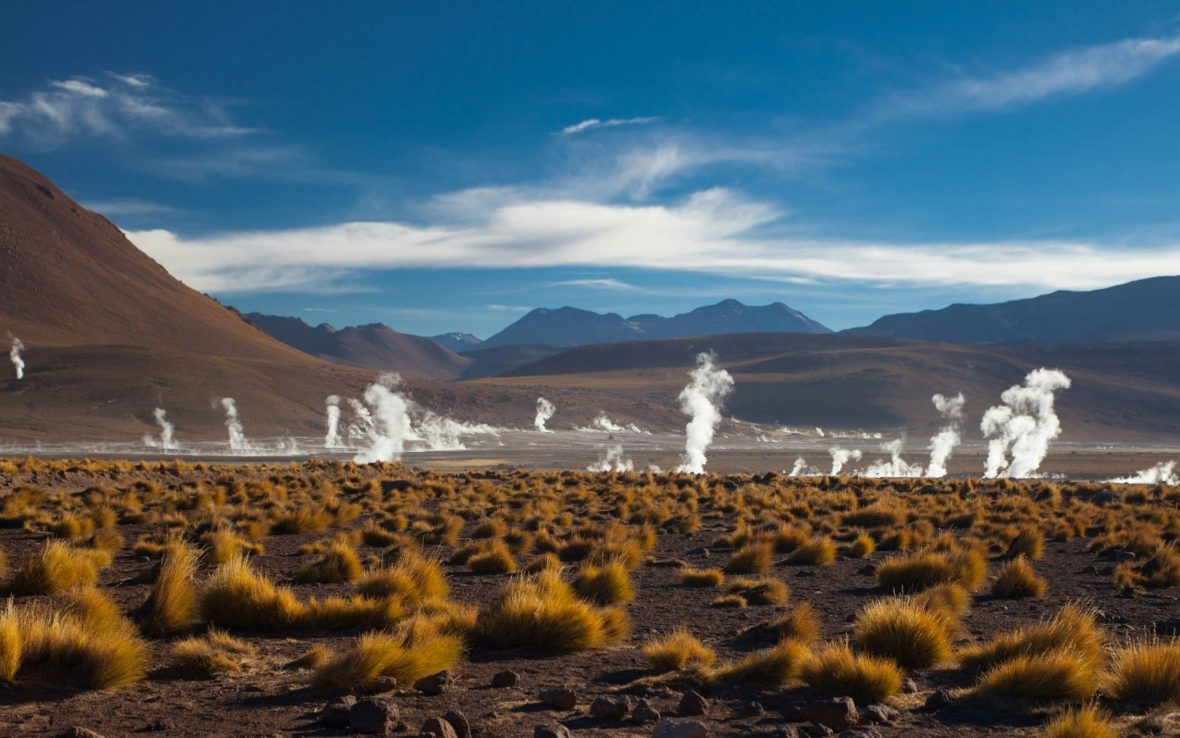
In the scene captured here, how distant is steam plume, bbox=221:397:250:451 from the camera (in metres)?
75.2

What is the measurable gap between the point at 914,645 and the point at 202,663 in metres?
5.41

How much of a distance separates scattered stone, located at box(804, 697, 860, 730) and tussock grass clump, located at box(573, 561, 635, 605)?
4.59m

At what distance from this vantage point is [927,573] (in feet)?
37.2

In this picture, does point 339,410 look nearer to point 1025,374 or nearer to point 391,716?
point 391,716

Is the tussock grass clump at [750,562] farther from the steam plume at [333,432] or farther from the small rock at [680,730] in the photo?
the steam plume at [333,432]

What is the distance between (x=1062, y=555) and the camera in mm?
15273

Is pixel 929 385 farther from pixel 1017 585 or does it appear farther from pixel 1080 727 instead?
pixel 1080 727

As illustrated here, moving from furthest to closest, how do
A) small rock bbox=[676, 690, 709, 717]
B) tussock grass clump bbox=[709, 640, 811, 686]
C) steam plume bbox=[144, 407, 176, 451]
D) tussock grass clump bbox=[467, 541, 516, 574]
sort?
1. steam plume bbox=[144, 407, 176, 451]
2. tussock grass clump bbox=[467, 541, 516, 574]
3. tussock grass clump bbox=[709, 640, 811, 686]
4. small rock bbox=[676, 690, 709, 717]

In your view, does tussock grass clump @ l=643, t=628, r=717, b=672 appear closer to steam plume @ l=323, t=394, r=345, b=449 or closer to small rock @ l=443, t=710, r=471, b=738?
small rock @ l=443, t=710, r=471, b=738

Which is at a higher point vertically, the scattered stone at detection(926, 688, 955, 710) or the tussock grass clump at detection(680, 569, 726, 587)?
the scattered stone at detection(926, 688, 955, 710)

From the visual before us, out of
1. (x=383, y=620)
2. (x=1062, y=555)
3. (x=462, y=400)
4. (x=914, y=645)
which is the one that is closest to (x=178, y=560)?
(x=383, y=620)

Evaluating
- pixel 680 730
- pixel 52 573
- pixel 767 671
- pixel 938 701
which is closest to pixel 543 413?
pixel 52 573

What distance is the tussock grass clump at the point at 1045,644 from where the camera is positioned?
6680 mm

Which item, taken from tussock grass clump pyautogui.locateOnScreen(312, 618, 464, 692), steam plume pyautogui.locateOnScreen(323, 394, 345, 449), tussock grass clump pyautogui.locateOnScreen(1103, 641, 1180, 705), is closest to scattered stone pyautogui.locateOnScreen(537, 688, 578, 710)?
tussock grass clump pyautogui.locateOnScreen(312, 618, 464, 692)
